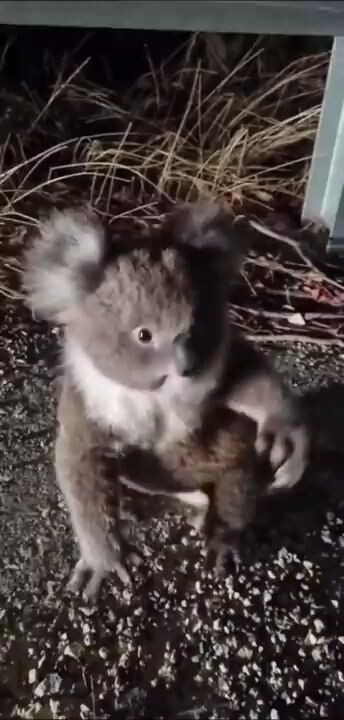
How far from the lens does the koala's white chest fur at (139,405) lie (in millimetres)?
761

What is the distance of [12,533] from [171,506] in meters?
0.14

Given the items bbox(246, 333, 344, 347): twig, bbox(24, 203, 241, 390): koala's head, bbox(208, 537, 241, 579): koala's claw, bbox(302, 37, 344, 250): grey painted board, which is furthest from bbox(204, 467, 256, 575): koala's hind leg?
bbox(302, 37, 344, 250): grey painted board

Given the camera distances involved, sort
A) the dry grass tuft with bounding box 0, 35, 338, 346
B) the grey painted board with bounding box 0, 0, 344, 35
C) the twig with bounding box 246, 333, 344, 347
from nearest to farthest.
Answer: the grey painted board with bounding box 0, 0, 344, 35 < the twig with bounding box 246, 333, 344, 347 < the dry grass tuft with bounding box 0, 35, 338, 346

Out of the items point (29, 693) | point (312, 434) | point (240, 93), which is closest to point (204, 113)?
point (240, 93)

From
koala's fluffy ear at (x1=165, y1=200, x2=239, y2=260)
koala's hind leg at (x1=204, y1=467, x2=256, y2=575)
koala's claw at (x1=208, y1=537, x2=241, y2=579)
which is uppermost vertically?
koala's fluffy ear at (x1=165, y1=200, x2=239, y2=260)

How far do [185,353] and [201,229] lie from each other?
0.30ft

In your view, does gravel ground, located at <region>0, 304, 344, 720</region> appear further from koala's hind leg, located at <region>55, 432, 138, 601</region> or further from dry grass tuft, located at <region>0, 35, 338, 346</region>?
dry grass tuft, located at <region>0, 35, 338, 346</region>

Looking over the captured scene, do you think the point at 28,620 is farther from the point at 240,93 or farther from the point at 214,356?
the point at 240,93

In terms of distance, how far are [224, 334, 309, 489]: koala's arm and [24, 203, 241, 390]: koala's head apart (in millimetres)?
66

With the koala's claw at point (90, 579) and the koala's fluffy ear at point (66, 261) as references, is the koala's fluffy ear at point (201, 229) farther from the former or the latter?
the koala's claw at point (90, 579)

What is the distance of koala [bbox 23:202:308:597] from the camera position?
2.32 ft

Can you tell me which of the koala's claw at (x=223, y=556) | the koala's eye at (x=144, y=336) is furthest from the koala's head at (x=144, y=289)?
the koala's claw at (x=223, y=556)

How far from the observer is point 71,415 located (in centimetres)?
81

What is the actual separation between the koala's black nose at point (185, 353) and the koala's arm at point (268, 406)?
9 cm
